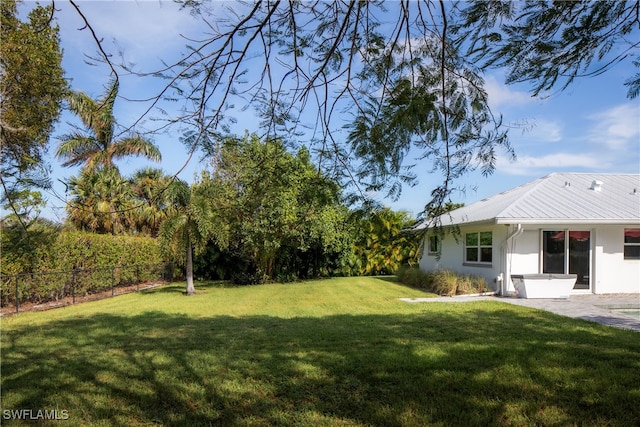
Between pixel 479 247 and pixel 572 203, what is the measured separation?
141 inches

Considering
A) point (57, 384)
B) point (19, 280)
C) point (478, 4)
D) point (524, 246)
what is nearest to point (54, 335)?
point (57, 384)

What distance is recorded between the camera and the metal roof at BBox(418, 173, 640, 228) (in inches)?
569

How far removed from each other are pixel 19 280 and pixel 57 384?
851 cm

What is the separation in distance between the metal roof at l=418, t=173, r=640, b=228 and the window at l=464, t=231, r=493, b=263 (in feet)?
2.70

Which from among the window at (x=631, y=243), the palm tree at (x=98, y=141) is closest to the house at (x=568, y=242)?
the window at (x=631, y=243)

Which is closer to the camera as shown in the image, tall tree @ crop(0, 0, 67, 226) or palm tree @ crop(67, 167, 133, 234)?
palm tree @ crop(67, 167, 133, 234)

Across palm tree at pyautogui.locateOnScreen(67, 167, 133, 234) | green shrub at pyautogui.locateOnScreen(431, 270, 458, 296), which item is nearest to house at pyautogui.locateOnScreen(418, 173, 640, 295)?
green shrub at pyautogui.locateOnScreen(431, 270, 458, 296)

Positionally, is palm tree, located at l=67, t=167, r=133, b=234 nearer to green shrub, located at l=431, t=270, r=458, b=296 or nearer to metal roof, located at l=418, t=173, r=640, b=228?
metal roof, located at l=418, t=173, r=640, b=228

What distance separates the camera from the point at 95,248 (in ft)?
52.7

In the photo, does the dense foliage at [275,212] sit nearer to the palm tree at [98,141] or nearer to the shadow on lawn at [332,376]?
the palm tree at [98,141]

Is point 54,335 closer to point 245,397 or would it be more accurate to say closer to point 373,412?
point 245,397

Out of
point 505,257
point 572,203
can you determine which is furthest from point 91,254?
point 572,203

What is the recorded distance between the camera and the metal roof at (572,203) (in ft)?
47.4

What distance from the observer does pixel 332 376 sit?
511cm
